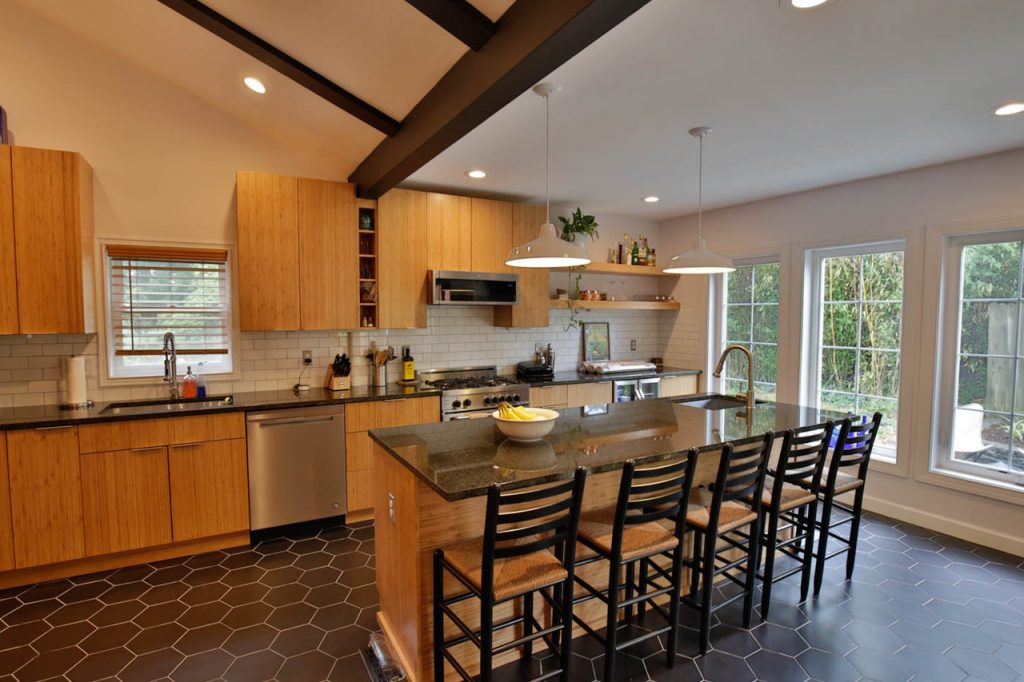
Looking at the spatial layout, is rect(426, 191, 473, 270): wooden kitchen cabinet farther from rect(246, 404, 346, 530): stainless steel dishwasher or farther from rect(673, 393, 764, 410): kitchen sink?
rect(673, 393, 764, 410): kitchen sink

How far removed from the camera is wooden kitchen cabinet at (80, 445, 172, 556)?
10.0ft

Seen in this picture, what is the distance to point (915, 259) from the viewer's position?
3775 mm

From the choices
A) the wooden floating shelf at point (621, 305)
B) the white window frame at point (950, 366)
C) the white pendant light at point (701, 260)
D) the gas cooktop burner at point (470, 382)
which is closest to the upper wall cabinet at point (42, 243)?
the gas cooktop burner at point (470, 382)

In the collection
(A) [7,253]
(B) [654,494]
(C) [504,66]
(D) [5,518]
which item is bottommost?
(D) [5,518]

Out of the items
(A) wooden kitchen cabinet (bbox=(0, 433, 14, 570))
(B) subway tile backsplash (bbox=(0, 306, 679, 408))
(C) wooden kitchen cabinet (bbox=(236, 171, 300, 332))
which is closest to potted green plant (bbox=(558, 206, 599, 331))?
(B) subway tile backsplash (bbox=(0, 306, 679, 408))

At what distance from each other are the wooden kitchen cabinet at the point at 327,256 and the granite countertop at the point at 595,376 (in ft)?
5.39

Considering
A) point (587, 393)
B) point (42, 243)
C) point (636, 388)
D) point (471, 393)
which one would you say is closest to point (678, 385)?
point (636, 388)

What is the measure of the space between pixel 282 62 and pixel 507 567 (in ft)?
9.12

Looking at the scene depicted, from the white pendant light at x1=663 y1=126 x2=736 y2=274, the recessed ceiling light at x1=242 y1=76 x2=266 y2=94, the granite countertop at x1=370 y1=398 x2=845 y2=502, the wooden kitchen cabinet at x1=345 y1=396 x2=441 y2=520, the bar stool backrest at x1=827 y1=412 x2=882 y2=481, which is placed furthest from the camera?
the wooden kitchen cabinet at x1=345 y1=396 x2=441 y2=520

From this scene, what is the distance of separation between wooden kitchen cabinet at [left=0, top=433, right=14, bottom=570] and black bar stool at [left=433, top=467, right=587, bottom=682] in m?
2.68

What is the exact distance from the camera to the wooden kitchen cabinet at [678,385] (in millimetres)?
5284

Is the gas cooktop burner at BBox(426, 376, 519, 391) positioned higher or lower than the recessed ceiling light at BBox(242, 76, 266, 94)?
lower

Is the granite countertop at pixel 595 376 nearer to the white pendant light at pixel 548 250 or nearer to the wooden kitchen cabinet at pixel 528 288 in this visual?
the wooden kitchen cabinet at pixel 528 288

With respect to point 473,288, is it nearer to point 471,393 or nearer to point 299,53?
point 471,393
